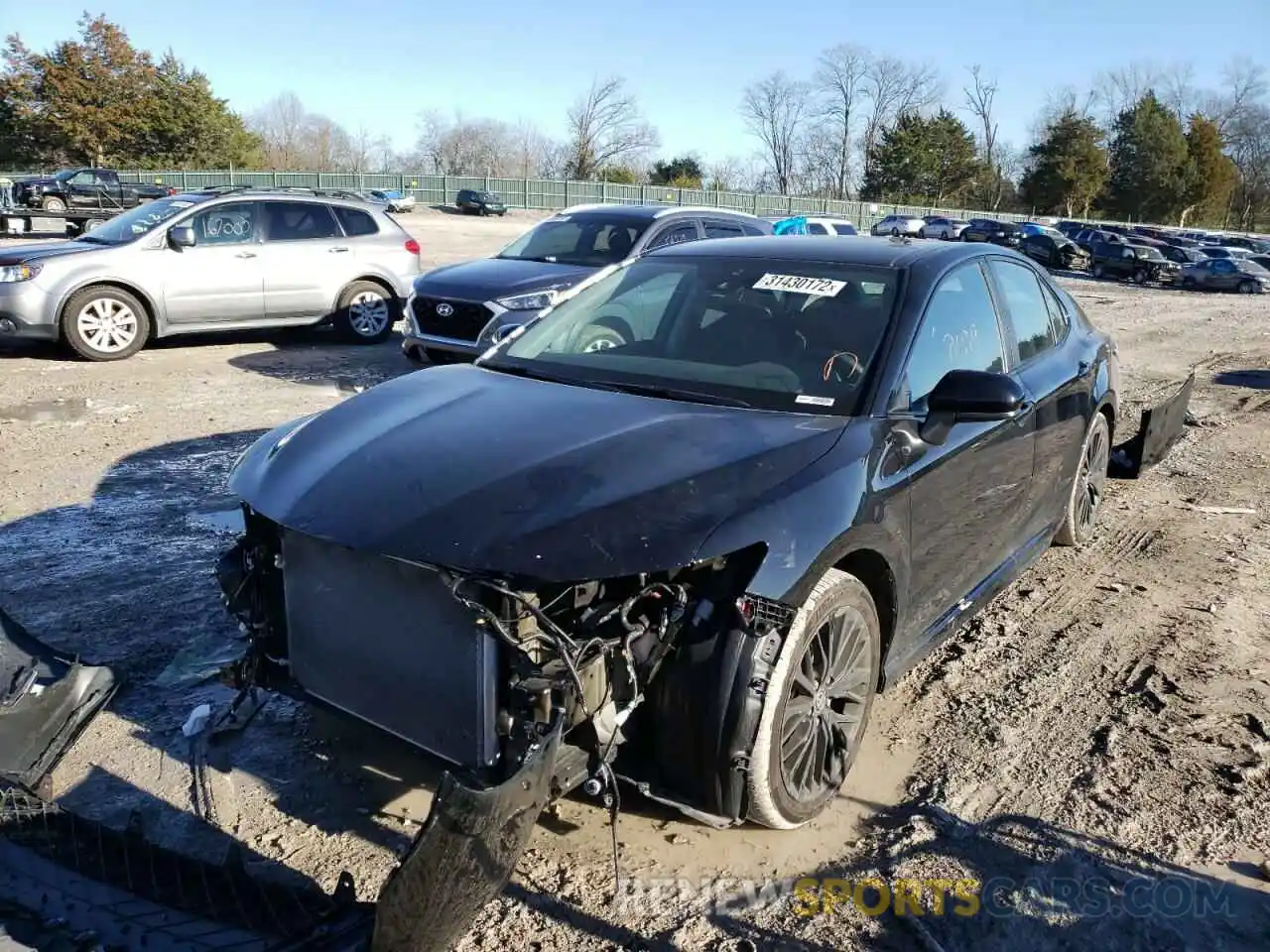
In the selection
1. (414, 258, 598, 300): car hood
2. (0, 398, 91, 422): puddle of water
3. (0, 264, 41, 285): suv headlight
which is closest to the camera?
(0, 398, 91, 422): puddle of water

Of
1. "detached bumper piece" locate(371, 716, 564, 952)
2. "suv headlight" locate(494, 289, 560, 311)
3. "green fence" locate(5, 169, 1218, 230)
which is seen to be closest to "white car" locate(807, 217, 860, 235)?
"suv headlight" locate(494, 289, 560, 311)

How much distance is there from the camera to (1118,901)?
2783 mm

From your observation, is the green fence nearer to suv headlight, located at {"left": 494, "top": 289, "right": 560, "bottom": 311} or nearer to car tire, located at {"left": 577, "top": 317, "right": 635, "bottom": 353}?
suv headlight, located at {"left": 494, "top": 289, "right": 560, "bottom": 311}

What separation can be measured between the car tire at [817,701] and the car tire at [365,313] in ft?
31.6

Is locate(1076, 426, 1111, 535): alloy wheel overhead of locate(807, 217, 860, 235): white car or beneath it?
beneath

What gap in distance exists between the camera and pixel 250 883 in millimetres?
2525

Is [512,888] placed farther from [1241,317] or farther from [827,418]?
[1241,317]

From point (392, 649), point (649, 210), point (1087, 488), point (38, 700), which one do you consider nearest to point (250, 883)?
point (392, 649)

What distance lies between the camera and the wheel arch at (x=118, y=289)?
9.78 metres

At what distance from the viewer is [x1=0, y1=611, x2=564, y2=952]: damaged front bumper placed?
7.07 feet

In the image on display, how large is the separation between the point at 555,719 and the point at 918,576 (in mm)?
1548

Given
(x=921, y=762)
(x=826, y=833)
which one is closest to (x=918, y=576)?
(x=921, y=762)

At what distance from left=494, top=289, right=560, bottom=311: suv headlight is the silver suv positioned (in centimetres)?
325

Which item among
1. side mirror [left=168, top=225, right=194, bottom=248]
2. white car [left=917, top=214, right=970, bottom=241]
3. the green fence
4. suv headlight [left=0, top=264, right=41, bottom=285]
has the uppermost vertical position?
the green fence
